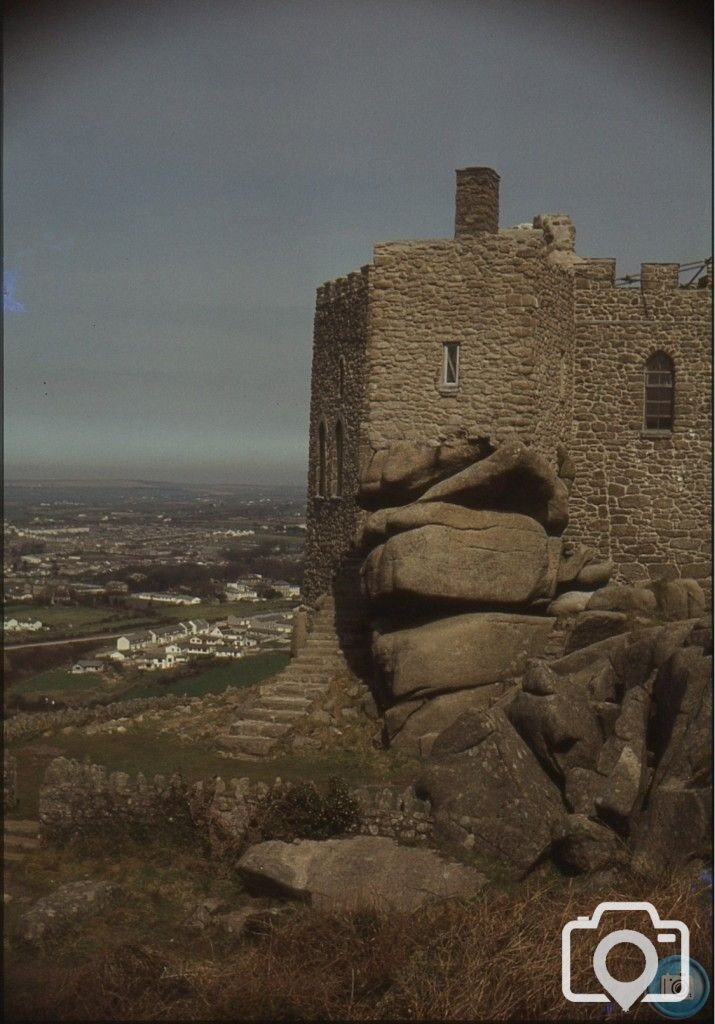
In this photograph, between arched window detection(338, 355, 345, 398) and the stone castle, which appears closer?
the stone castle

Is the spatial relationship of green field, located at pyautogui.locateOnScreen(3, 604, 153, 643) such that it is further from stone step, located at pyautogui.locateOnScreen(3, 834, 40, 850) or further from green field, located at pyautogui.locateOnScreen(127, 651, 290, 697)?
stone step, located at pyautogui.locateOnScreen(3, 834, 40, 850)

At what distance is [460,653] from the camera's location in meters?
21.1

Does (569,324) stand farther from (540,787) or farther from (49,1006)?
(49,1006)

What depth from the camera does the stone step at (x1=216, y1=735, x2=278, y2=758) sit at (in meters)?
21.3

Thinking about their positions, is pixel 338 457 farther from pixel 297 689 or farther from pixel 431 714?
pixel 431 714

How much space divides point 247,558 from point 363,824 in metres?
10.3

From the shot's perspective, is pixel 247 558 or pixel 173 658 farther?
pixel 247 558

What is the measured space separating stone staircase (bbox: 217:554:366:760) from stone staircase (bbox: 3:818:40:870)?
4292 millimetres

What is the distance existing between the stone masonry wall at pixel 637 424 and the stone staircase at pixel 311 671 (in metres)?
5.05

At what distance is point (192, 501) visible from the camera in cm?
2439

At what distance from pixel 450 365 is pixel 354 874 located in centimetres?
1107

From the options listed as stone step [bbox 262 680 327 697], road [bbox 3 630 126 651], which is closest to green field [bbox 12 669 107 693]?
road [bbox 3 630 126 651]

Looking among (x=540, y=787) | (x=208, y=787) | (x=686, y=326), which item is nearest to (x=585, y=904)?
(x=540, y=787)

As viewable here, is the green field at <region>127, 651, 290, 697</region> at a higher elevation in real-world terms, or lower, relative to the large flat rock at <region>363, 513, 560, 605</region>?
lower
